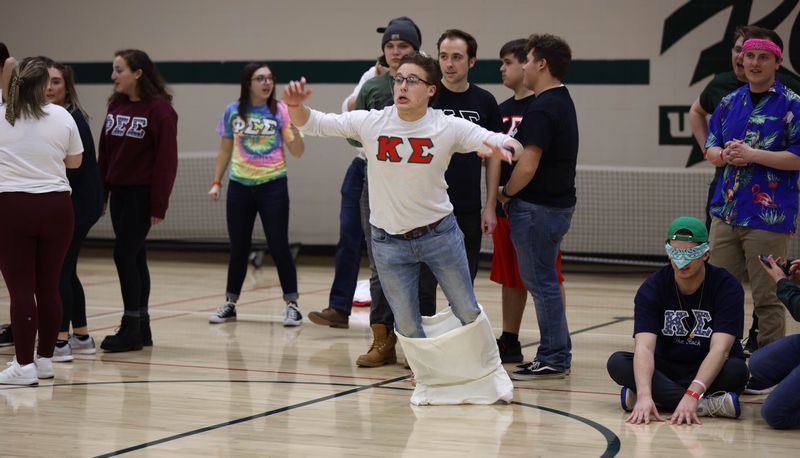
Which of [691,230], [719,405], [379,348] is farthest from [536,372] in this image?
[691,230]

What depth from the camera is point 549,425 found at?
4.84 meters

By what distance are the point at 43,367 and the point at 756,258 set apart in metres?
3.87

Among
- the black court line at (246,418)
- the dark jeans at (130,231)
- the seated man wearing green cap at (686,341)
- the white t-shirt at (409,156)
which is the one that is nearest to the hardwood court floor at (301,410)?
the black court line at (246,418)

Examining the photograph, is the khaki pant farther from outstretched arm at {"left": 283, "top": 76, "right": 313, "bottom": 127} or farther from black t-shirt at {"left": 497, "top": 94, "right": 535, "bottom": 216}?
outstretched arm at {"left": 283, "top": 76, "right": 313, "bottom": 127}

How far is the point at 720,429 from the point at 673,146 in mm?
7056

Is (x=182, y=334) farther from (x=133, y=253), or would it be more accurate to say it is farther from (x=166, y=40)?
(x=166, y=40)

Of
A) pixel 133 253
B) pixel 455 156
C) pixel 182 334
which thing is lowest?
pixel 182 334

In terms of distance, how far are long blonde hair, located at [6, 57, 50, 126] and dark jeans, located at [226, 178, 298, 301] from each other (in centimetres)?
254

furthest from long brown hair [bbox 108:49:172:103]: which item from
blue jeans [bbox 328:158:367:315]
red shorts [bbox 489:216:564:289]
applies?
red shorts [bbox 489:216:564:289]

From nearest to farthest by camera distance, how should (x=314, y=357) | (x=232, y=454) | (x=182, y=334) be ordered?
(x=232, y=454), (x=314, y=357), (x=182, y=334)

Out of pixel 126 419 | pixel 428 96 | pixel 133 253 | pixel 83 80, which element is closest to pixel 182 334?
pixel 133 253

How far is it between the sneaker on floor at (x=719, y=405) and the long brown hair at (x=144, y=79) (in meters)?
3.76

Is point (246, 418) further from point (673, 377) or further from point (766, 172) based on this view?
point (766, 172)

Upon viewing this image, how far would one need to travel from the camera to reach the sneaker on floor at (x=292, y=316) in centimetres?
795
